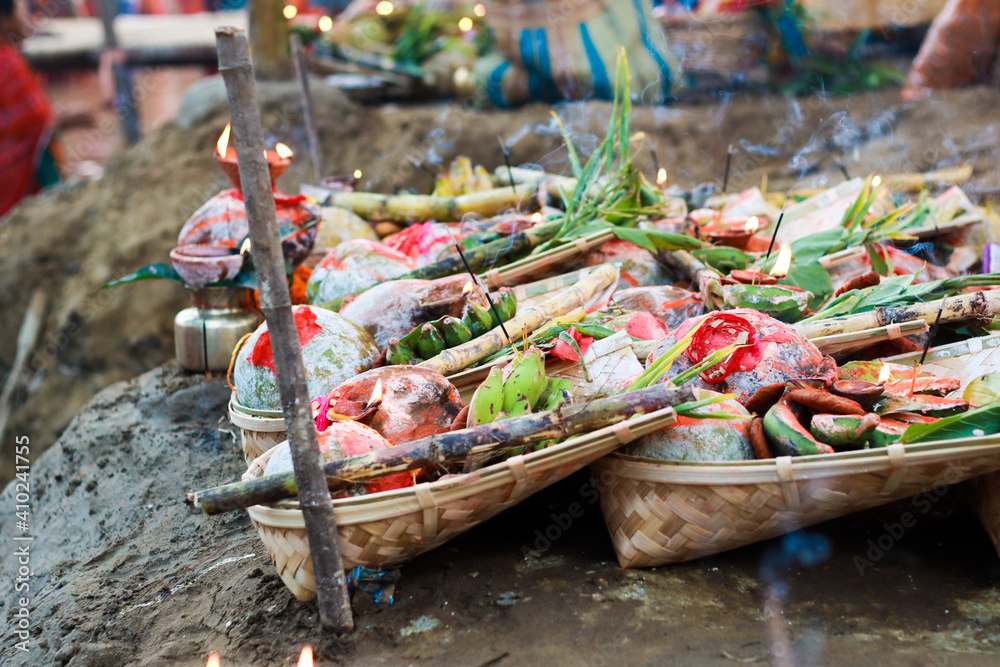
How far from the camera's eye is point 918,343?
2117 millimetres

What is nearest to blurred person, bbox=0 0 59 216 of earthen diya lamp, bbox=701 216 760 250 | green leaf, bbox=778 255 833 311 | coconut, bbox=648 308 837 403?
earthen diya lamp, bbox=701 216 760 250

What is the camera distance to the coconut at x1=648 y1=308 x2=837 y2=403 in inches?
71.3

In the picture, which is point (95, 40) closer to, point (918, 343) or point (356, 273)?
point (356, 273)

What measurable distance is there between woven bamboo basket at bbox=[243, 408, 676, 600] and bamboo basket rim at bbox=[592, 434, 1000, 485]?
13cm

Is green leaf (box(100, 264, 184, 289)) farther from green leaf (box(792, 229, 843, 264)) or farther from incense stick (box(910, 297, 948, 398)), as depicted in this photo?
incense stick (box(910, 297, 948, 398))

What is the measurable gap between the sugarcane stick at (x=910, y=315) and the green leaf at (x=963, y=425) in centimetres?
51

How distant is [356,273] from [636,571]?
1542mm

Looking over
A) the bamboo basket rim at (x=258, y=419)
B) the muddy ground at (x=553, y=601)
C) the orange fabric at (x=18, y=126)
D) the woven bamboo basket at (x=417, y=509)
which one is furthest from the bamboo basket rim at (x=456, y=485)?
the orange fabric at (x=18, y=126)

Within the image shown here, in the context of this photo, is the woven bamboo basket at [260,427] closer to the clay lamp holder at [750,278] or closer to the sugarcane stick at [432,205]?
the clay lamp holder at [750,278]

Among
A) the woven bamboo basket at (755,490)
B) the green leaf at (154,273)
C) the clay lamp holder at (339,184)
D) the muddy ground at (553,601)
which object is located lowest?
the muddy ground at (553,601)

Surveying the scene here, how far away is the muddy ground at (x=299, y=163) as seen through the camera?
538cm

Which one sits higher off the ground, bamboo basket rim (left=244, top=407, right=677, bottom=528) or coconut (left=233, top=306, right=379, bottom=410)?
coconut (left=233, top=306, right=379, bottom=410)

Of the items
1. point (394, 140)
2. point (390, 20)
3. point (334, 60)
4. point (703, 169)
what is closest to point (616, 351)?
point (703, 169)

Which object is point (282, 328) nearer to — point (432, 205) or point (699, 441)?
point (699, 441)
